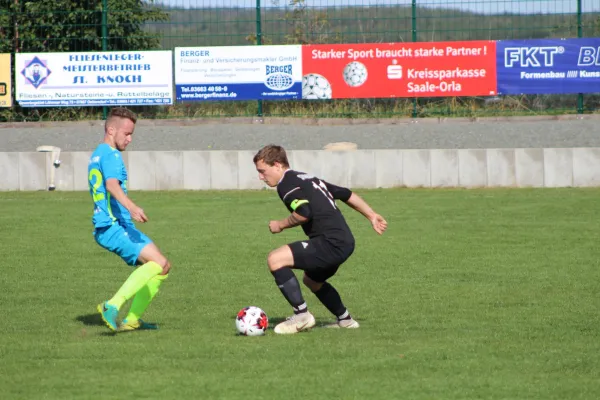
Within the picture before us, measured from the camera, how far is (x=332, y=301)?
27.8ft

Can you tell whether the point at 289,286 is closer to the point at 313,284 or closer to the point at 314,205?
the point at 313,284

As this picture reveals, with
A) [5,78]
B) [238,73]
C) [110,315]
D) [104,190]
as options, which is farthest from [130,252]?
[5,78]

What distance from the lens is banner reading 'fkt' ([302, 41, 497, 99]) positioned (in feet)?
80.9

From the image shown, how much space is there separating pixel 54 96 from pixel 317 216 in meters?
18.8

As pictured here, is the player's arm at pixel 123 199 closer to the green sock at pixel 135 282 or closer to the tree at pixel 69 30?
the green sock at pixel 135 282

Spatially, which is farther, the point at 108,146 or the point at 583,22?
the point at 583,22

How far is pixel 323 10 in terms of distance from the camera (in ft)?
84.9

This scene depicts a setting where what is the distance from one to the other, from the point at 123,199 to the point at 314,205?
1.46 m

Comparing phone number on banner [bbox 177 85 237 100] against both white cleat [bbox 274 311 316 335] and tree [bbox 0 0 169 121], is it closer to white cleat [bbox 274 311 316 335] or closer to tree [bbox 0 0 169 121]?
tree [bbox 0 0 169 121]

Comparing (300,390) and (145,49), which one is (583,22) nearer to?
(145,49)

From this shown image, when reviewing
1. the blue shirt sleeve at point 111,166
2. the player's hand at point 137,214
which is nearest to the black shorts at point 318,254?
the player's hand at point 137,214

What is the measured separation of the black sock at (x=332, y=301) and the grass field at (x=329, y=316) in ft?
0.68

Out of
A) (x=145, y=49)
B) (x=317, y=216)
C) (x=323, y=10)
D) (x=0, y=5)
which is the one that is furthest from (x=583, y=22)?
(x=317, y=216)

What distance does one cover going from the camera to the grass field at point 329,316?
6.57 m
